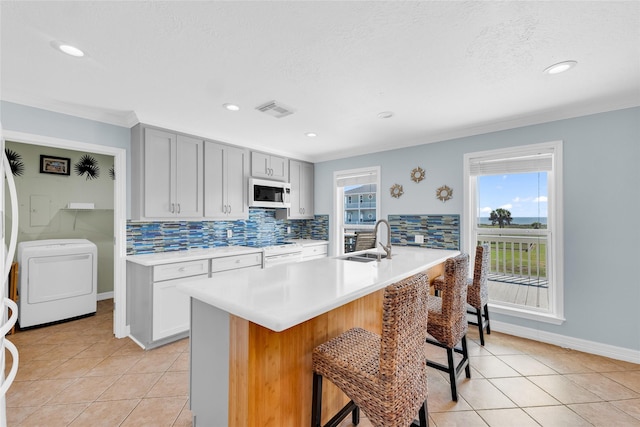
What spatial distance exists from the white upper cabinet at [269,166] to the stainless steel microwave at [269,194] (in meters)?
0.11

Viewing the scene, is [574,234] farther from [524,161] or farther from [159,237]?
[159,237]

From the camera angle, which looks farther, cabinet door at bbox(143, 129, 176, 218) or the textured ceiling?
cabinet door at bbox(143, 129, 176, 218)

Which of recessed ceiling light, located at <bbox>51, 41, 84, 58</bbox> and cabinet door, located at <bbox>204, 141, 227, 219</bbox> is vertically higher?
recessed ceiling light, located at <bbox>51, 41, 84, 58</bbox>

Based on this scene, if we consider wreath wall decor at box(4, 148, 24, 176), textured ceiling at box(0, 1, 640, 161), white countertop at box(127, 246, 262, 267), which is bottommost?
white countertop at box(127, 246, 262, 267)

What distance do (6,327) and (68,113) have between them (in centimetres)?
266

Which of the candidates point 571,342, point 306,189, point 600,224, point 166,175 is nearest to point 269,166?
point 306,189

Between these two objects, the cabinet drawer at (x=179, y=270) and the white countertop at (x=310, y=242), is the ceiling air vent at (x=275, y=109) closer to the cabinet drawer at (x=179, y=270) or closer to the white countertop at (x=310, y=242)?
the cabinet drawer at (x=179, y=270)

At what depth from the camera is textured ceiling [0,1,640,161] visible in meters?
1.48

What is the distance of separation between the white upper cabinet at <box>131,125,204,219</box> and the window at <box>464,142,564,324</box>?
10.7 feet

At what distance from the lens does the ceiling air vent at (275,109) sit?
103 inches

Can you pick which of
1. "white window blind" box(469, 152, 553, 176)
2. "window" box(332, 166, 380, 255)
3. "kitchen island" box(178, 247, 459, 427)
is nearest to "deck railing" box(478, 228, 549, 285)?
"white window blind" box(469, 152, 553, 176)

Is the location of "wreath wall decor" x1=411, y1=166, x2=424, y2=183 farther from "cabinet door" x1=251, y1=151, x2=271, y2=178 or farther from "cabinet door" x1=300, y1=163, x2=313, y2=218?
"cabinet door" x1=251, y1=151, x2=271, y2=178

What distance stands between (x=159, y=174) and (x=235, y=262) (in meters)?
1.29

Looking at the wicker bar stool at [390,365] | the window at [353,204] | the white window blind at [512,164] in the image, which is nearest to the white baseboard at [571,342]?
the white window blind at [512,164]
